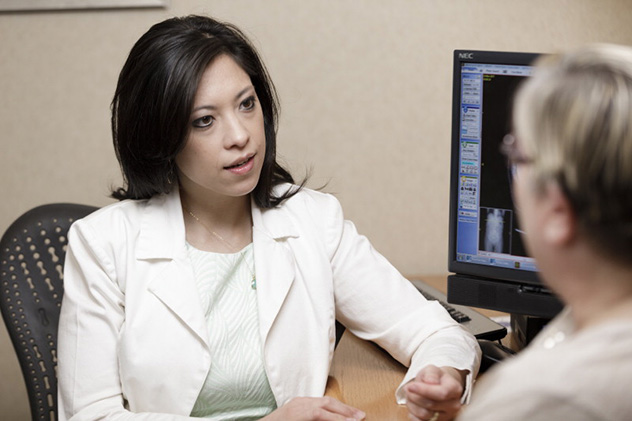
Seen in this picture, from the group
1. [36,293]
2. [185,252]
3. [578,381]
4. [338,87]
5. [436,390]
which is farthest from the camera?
[338,87]

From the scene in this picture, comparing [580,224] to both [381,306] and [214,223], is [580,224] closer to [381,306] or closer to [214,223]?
[381,306]

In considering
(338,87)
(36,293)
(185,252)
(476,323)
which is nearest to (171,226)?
(185,252)

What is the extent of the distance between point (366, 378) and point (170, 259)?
442 millimetres

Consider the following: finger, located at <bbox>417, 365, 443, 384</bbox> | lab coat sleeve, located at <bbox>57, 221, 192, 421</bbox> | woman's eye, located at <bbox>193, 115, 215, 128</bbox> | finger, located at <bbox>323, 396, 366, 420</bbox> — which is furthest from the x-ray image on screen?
lab coat sleeve, located at <bbox>57, 221, 192, 421</bbox>

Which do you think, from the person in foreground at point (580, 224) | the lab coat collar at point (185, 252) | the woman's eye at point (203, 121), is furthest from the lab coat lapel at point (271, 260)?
the person in foreground at point (580, 224)

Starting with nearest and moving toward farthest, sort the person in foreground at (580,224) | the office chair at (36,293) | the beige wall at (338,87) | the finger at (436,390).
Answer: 1. the person in foreground at (580,224)
2. the finger at (436,390)
3. the office chair at (36,293)
4. the beige wall at (338,87)

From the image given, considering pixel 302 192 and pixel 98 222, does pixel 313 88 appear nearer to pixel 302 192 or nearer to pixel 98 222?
pixel 302 192

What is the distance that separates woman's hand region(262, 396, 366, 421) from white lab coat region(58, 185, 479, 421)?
0.13 m

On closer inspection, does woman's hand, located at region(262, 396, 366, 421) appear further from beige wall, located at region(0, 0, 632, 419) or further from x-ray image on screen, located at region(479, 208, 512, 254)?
beige wall, located at region(0, 0, 632, 419)

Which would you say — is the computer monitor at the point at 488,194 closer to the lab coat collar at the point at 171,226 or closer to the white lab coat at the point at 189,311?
the white lab coat at the point at 189,311

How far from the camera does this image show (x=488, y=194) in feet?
4.61

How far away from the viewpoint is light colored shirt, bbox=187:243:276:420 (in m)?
1.36

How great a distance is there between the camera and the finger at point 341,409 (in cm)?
125

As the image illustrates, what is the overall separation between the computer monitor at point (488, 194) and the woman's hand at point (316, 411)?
0.36 m
